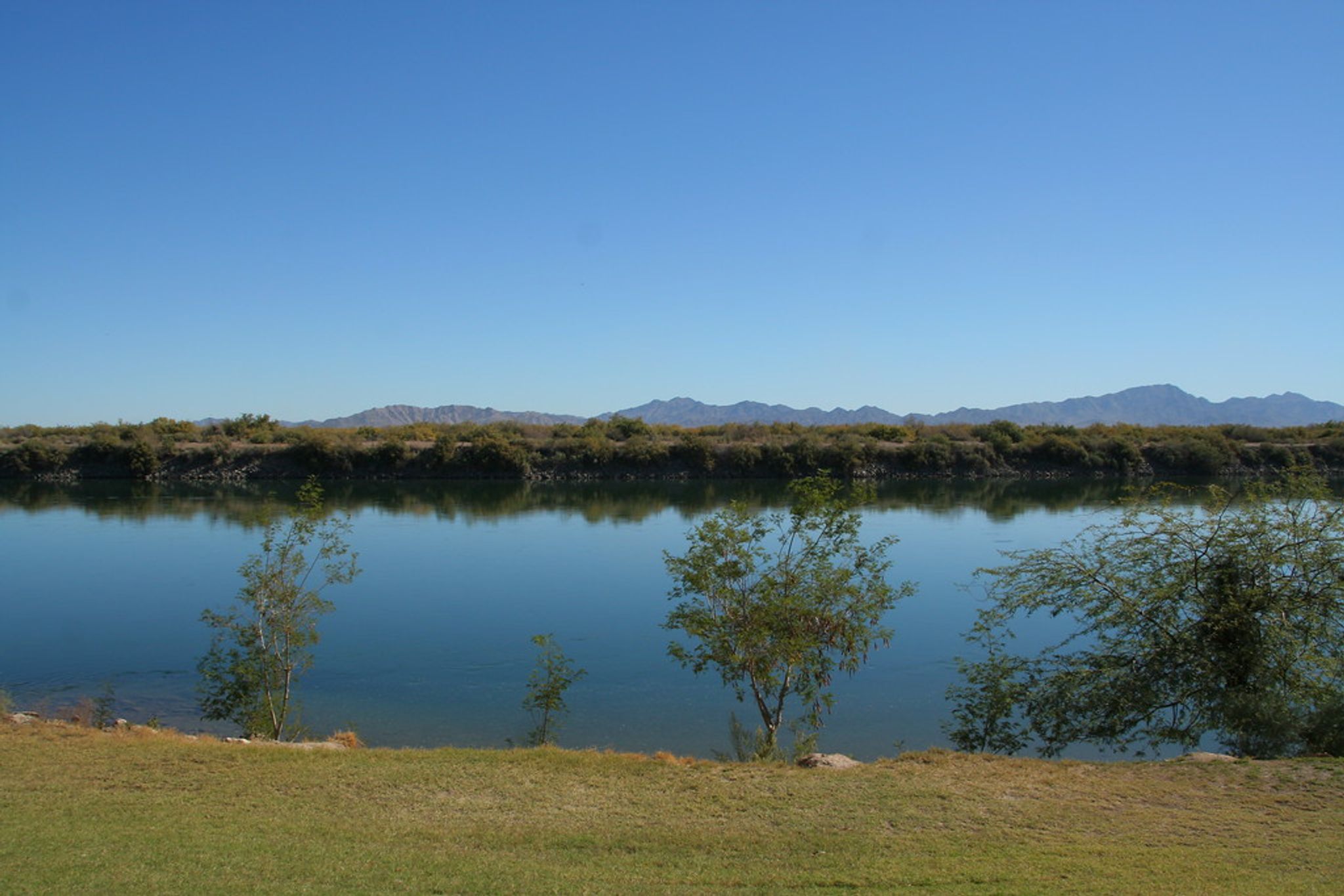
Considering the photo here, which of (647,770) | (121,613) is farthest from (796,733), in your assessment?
(121,613)

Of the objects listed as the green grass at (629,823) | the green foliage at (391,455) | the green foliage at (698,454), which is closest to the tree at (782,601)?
the green grass at (629,823)

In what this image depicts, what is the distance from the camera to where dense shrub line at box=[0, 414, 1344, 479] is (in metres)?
70.8

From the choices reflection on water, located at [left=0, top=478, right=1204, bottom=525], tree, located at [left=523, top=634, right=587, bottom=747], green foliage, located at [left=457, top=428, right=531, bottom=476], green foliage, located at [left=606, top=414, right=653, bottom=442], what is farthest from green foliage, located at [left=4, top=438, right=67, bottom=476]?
tree, located at [left=523, top=634, right=587, bottom=747]

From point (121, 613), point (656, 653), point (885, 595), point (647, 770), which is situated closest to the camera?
point (647, 770)

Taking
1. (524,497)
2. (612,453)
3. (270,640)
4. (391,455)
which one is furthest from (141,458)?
(270,640)

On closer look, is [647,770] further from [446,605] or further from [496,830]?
[446,605]

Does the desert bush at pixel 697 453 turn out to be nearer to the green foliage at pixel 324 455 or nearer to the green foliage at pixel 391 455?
the green foliage at pixel 391 455

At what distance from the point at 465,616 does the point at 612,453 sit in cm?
4931

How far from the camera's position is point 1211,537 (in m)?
15.4

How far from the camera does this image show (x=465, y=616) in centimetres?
2477

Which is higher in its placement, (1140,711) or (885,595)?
(885,595)

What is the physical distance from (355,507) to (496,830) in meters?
46.6

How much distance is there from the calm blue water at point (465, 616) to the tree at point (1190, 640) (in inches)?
76.1

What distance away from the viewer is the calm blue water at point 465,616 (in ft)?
54.9
